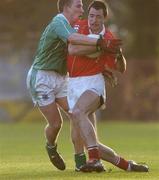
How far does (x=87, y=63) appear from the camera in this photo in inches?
508

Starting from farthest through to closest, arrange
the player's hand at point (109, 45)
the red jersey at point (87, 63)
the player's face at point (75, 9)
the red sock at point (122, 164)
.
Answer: the player's face at point (75, 9) → the red sock at point (122, 164) → the red jersey at point (87, 63) → the player's hand at point (109, 45)

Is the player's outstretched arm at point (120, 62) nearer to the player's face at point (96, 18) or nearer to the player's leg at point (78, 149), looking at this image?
the player's face at point (96, 18)

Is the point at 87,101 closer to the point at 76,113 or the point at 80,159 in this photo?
the point at 76,113

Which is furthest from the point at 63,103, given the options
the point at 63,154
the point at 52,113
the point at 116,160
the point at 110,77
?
the point at 63,154

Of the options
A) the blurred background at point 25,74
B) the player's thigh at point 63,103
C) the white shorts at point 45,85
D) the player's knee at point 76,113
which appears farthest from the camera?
the blurred background at point 25,74

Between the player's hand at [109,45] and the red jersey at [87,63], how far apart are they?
0.25 m

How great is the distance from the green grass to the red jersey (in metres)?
1.32

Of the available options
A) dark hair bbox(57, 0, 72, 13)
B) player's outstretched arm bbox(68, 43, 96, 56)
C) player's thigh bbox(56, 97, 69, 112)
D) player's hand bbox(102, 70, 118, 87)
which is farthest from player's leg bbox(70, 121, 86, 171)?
dark hair bbox(57, 0, 72, 13)

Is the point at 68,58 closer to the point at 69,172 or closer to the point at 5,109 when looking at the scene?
the point at 69,172

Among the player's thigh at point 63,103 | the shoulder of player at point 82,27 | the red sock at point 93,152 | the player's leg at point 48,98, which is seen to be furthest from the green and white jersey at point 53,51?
the red sock at point 93,152

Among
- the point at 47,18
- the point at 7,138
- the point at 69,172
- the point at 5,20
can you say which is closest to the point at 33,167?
the point at 69,172

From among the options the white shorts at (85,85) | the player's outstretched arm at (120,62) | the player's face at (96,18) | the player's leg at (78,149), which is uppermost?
the player's face at (96,18)

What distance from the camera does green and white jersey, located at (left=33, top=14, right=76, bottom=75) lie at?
13.3 m

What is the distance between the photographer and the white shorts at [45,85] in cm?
1380
